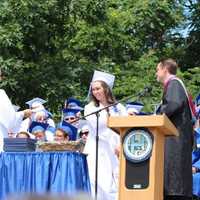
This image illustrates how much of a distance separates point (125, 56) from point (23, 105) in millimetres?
4162

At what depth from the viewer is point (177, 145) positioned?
531 centimetres

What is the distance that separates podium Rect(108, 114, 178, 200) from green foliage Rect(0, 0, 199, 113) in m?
9.11

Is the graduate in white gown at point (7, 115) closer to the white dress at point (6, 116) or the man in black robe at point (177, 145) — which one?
the white dress at point (6, 116)

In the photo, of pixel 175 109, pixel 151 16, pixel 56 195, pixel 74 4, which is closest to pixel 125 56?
pixel 151 16

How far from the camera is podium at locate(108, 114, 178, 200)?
4.45 m

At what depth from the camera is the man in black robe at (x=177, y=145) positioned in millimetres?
5270

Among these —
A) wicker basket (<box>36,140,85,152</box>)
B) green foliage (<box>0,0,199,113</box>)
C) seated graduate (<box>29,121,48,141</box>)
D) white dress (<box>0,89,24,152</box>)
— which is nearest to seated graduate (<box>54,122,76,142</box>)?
seated graduate (<box>29,121,48,141</box>)

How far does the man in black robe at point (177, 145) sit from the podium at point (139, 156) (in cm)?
74

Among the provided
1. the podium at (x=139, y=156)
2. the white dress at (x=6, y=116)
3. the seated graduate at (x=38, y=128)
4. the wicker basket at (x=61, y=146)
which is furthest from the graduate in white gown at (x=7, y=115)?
the podium at (x=139, y=156)

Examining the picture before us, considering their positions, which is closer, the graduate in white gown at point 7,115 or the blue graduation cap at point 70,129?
the graduate in white gown at point 7,115

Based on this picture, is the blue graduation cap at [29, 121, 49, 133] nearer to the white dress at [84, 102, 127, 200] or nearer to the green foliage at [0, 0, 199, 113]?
the white dress at [84, 102, 127, 200]

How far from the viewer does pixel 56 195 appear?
4.02 ft

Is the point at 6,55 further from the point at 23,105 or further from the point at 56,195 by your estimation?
the point at 56,195

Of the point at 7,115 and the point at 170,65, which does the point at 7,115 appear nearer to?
the point at 7,115
